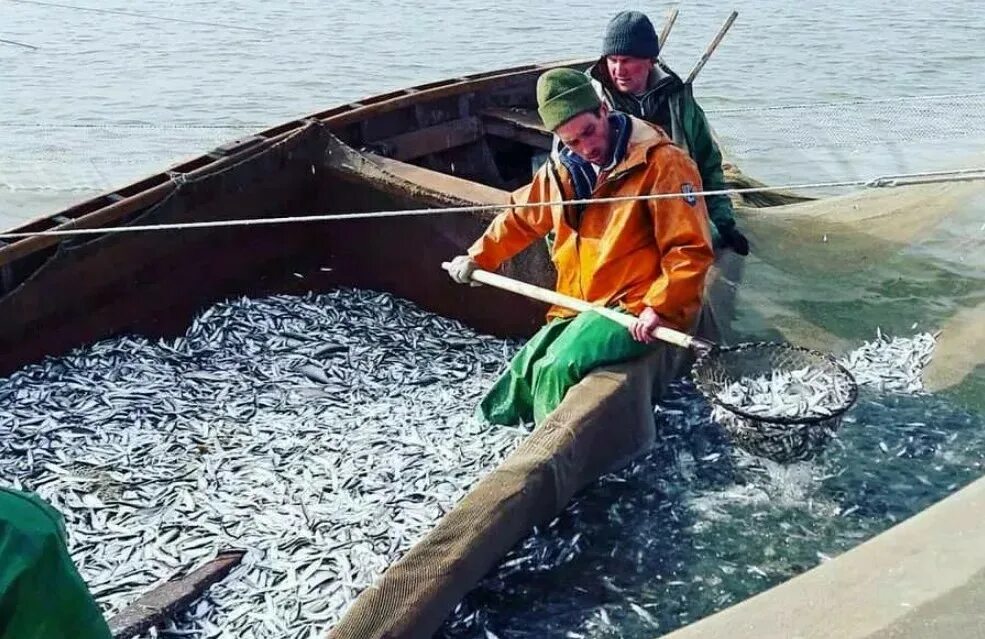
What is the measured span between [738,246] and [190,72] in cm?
1547

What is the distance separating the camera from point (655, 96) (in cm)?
602

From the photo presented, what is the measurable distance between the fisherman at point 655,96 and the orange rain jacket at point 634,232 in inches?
30.7

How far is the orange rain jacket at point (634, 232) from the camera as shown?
195 inches

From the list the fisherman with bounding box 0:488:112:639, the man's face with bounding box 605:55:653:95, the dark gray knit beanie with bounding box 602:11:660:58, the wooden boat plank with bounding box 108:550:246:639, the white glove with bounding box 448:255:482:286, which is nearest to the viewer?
the fisherman with bounding box 0:488:112:639

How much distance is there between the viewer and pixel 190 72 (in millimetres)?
19203

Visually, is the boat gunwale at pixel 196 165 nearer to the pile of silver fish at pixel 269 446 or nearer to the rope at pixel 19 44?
the pile of silver fish at pixel 269 446

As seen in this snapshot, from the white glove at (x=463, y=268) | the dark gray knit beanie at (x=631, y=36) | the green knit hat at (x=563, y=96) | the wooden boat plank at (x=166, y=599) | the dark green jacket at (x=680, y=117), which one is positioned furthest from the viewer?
the dark green jacket at (x=680, y=117)

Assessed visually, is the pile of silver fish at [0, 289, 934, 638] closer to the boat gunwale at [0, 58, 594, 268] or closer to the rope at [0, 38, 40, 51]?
the boat gunwale at [0, 58, 594, 268]

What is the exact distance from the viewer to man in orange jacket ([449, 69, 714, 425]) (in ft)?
16.1

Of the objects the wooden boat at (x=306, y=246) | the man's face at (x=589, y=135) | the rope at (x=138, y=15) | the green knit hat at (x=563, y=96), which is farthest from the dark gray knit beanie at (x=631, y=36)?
the rope at (x=138, y=15)

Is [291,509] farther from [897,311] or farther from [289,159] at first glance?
[897,311]

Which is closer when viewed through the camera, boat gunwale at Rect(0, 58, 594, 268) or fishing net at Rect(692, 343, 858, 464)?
fishing net at Rect(692, 343, 858, 464)

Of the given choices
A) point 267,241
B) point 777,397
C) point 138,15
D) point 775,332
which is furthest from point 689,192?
point 138,15

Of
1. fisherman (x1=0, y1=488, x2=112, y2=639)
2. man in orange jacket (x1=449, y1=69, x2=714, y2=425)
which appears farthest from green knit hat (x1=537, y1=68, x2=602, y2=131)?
fisherman (x1=0, y1=488, x2=112, y2=639)
